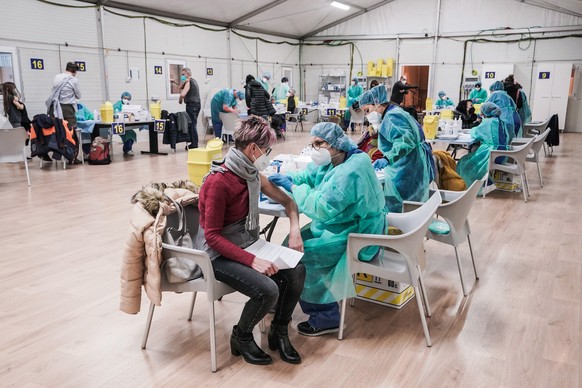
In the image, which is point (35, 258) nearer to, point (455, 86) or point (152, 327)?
point (152, 327)

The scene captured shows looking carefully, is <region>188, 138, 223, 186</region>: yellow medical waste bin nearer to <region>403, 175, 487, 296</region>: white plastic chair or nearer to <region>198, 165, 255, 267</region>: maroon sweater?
<region>198, 165, 255, 267</region>: maroon sweater

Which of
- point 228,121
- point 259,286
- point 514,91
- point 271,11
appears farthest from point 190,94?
point 259,286

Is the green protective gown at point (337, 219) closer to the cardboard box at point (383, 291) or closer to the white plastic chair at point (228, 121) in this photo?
the cardboard box at point (383, 291)

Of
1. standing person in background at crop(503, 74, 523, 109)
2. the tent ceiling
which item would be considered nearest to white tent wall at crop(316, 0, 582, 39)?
the tent ceiling

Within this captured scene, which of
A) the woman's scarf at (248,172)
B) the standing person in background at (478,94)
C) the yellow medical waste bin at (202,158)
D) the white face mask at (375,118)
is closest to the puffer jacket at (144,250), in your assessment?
the woman's scarf at (248,172)

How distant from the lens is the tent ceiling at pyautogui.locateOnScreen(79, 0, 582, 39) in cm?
1108

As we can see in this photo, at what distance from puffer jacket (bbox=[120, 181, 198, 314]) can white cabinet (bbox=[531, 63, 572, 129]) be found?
13.4 metres

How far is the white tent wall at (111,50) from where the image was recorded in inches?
338

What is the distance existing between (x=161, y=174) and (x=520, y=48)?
36.1ft

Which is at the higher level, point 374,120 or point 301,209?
point 374,120

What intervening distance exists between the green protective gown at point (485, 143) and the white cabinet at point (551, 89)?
8636 millimetres

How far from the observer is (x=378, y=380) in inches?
89.6

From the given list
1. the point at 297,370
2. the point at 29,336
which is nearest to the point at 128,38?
the point at 29,336

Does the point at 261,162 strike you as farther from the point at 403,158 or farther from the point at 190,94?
the point at 190,94
